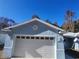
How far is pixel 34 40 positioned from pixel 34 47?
2.48 ft

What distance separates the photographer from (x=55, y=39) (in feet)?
41.9

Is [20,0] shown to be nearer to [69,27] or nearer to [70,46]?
[70,46]

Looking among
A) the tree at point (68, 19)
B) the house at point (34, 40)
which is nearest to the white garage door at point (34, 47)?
the house at point (34, 40)

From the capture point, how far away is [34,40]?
1348 cm

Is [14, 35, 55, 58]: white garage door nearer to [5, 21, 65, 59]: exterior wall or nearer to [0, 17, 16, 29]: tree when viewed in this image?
[5, 21, 65, 59]: exterior wall

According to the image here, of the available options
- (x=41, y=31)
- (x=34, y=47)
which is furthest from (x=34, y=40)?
(x=41, y=31)

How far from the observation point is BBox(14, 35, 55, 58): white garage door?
13000 millimetres

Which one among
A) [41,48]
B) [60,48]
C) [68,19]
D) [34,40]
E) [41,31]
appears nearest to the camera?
[60,48]

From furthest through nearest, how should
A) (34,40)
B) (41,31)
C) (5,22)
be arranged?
(5,22) → (34,40) → (41,31)

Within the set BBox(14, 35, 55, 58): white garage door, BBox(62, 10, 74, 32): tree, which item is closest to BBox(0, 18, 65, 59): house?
BBox(14, 35, 55, 58): white garage door

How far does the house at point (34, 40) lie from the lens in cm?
1245

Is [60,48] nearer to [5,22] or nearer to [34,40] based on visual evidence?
[34,40]

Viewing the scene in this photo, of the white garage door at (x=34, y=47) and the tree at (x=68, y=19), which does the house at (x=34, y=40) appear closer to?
the white garage door at (x=34, y=47)

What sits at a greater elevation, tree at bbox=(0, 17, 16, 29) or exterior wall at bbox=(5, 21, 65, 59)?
tree at bbox=(0, 17, 16, 29)
